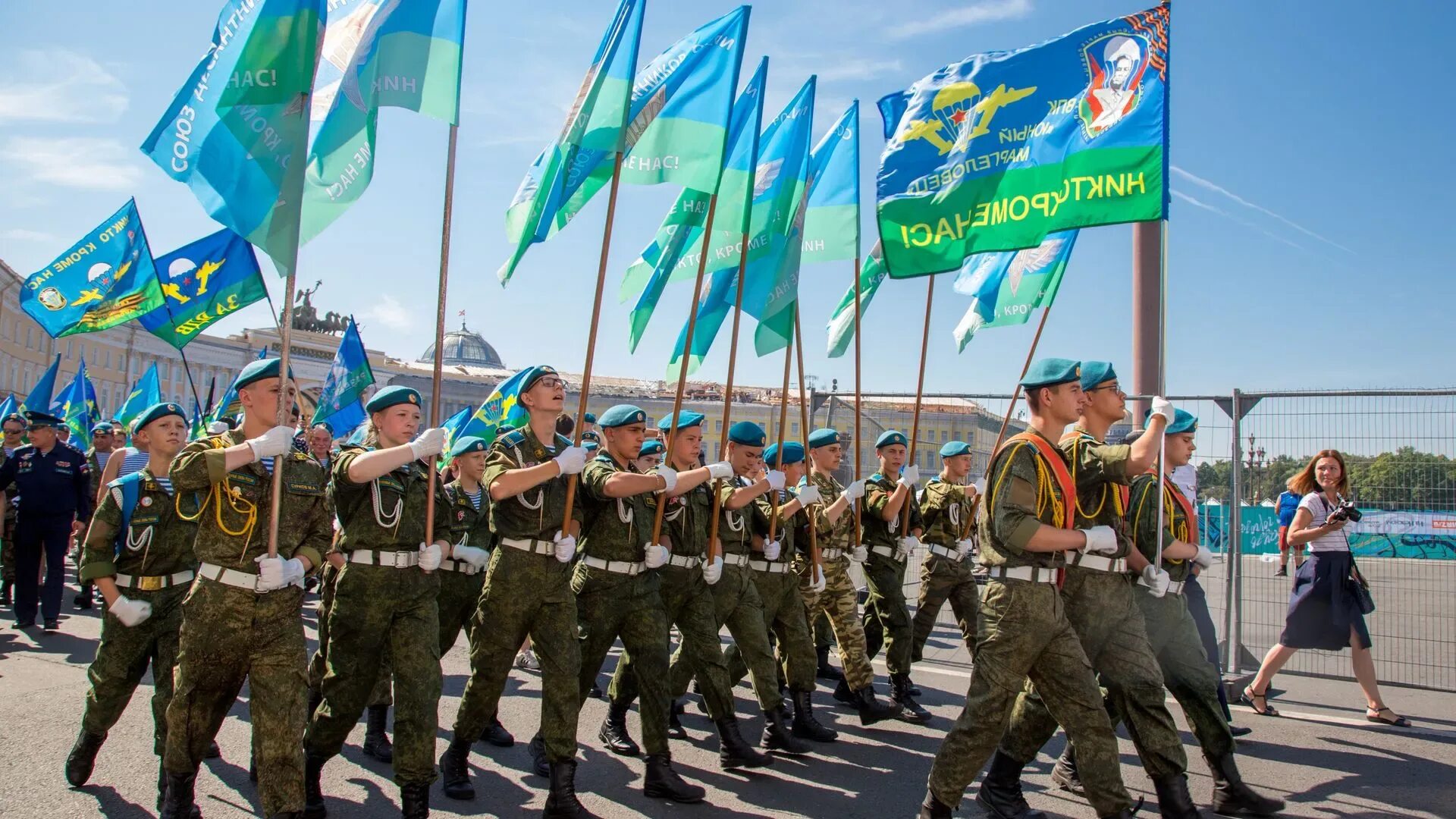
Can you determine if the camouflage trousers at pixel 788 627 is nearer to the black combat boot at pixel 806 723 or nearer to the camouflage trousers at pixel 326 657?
the black combat boot at pixel 806 723

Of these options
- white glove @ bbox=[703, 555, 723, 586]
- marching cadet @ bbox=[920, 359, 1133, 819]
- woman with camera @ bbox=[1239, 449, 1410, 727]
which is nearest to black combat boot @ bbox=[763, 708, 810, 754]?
white glove @ bbox=[703, 555, 723, 586]

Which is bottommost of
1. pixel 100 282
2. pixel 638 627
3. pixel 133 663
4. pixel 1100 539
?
pixel 133 663

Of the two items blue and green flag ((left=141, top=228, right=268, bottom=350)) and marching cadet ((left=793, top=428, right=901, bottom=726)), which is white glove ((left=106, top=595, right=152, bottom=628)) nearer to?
marching cadet ((left=793, top=428, right=901, bottom=726))

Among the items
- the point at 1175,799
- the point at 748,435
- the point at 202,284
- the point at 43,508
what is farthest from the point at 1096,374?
the point at 43,508

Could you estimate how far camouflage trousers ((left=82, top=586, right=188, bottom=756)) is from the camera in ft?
16.7

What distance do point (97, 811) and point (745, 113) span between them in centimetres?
600

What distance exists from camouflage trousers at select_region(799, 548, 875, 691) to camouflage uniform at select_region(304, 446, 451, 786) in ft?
10.3

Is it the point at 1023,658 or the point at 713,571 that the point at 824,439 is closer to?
the point at 713,571

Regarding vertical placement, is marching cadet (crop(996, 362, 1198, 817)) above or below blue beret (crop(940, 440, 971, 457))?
below

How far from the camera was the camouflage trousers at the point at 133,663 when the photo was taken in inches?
200

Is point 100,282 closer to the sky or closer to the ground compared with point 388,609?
closer to the sky

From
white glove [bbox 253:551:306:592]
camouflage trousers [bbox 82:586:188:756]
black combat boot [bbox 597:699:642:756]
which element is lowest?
black combat boot [bbox 597:699:642:756]

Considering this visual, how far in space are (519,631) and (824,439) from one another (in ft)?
11.7

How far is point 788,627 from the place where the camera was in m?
6.93
